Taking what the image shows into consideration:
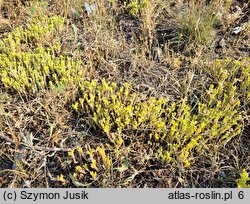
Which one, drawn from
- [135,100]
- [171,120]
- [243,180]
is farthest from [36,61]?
[243,180]

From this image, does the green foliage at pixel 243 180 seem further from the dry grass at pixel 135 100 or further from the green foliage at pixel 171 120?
the green foliage at pixel 171 120

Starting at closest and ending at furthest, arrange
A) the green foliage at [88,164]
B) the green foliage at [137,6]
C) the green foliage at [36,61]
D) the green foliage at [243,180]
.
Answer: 1. the green foliage at [243,180]
2. the green foliage at [88,164]
3. the green foliage at [36,61]
4. the green foliage at [137,6]

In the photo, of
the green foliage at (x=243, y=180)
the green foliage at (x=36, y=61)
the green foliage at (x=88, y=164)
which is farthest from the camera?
the green foliage at (x=36, y=61)

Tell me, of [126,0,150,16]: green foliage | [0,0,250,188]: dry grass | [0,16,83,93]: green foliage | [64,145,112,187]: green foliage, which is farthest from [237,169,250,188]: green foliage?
[126,0,150,16]: green foliage

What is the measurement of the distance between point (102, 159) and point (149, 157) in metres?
0.35

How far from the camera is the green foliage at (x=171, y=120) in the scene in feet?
7.36

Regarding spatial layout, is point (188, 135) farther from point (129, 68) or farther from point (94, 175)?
point (129, 68)

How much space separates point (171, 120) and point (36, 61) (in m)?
1.34

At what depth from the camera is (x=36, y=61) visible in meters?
2.81

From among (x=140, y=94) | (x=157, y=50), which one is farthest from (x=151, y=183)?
(x=157, y=50)

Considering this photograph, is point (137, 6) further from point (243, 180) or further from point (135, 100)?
point (243, 180)

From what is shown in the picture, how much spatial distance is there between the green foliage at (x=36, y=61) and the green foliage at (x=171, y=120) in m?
0.31

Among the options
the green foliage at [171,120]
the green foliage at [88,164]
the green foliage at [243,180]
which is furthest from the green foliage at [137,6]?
the green foliage at [243,180]

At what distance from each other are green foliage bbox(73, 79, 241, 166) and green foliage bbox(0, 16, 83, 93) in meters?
0.31
